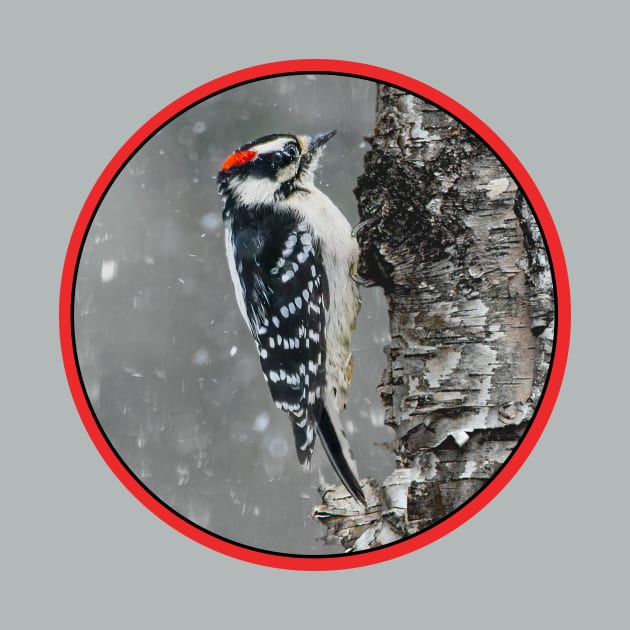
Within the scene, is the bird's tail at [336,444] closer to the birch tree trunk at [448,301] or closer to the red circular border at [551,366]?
the birch tree trunk at [448,301]

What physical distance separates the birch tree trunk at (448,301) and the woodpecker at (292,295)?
12 centimetres

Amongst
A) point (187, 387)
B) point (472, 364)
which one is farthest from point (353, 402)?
point (187, 387)

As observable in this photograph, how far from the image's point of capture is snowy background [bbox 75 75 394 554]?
1834mm

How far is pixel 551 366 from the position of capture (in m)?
1.85

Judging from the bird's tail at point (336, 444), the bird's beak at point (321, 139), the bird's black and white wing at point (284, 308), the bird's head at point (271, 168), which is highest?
the bird's beak at point (321, 139)

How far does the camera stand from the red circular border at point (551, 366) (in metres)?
1.82

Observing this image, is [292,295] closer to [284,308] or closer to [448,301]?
[284,308]

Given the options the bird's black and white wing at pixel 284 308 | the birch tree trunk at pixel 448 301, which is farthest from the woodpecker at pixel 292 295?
the birch tree trunk at pixel 448 301

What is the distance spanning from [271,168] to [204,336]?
47cm

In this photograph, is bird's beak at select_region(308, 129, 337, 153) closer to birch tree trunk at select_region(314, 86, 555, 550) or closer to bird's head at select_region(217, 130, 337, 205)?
bird's head at select_region(217, 130, 337, 205)

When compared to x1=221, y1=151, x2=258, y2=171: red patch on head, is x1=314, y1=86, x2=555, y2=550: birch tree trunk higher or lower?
lower

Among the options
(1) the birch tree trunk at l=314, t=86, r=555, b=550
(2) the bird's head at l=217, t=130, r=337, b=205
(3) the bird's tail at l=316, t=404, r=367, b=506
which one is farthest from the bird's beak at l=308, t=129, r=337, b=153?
(3) the bird's tail at l=316, t=404, r=367, b=506

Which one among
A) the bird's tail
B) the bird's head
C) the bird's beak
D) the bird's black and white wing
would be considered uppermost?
the bird's beak

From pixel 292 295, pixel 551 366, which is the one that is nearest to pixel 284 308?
pixel 292 295
